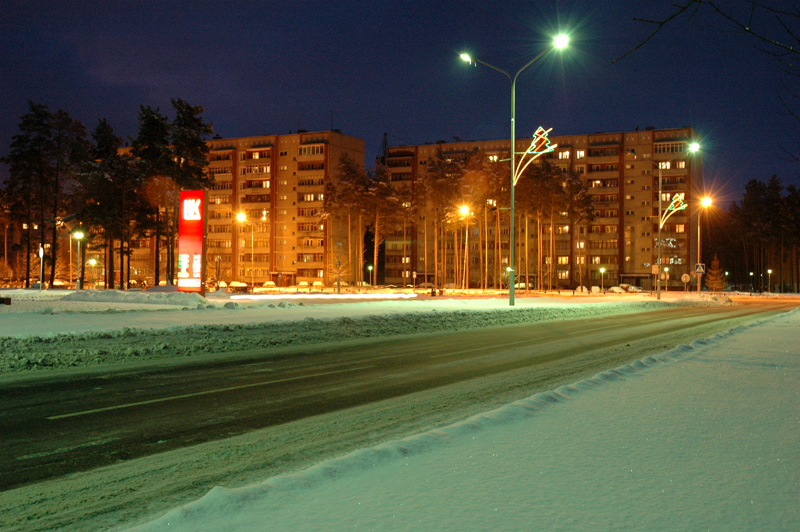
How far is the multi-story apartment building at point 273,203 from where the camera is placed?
4151 inches

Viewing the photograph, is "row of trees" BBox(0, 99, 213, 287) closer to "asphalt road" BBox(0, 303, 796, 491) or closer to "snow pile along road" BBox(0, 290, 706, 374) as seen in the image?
"snow pile along road" BBox(0, 290, 706, 374)

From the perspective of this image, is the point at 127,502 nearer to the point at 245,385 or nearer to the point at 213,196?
the point at 245,385

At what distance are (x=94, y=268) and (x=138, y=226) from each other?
181 feet

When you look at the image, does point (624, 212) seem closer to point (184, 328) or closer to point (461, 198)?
point (461, 198)

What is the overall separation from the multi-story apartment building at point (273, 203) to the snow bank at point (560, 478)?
96061 mm

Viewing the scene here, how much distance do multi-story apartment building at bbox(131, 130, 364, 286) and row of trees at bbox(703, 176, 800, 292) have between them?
68.1 meters

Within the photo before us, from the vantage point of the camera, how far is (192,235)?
34.1 metres

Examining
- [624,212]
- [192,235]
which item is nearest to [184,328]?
[192,235]

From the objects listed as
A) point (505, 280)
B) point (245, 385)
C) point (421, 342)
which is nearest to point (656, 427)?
point (245, 385)

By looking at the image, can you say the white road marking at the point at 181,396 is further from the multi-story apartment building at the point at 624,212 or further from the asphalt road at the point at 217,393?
the multi-story apartment building at the point at 624,212

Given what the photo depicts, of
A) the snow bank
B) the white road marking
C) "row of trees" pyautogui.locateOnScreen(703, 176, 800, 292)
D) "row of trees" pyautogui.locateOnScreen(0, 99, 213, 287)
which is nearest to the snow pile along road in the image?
the white road marking

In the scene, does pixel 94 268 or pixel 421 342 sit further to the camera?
pixel 94 268

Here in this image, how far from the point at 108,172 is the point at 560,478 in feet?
219

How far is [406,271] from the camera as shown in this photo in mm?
114375
